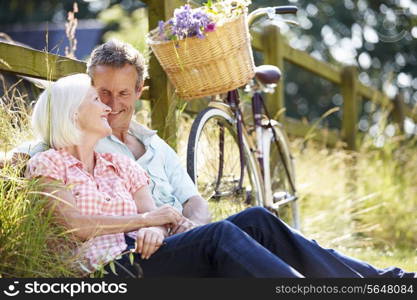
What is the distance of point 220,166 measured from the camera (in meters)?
4.16

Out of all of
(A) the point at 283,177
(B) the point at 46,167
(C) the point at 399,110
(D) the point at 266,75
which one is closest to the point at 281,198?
(A) the point at 283,177

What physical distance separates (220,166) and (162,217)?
1.35m

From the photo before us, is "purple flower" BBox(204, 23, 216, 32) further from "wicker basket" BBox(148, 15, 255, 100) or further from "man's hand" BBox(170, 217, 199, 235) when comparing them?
"man's hand" BBox(170, 217, 199, 235)

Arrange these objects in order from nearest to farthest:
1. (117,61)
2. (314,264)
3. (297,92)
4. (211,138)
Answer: (314,264) < (117,61) < (211,138) < (297,92)

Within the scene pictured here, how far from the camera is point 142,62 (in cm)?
337

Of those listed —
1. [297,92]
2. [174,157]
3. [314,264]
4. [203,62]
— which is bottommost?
[297,92]

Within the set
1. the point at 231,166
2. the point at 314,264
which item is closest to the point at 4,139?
the point at 314,264

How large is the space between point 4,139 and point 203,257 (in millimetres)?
861

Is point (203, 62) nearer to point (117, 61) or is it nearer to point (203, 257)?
point (117, 61)

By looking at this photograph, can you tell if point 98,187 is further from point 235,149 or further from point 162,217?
point 235,149

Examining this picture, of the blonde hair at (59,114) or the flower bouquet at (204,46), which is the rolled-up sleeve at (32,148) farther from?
the flower bouquet at (204,46)

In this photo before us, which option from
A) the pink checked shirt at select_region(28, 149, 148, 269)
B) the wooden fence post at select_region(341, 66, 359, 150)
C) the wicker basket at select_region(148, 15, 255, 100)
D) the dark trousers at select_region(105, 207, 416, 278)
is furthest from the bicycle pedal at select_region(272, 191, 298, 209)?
the wooden fence post at select_region(341, 66, 359, 150)

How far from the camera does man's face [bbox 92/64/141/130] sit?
10.7 feet

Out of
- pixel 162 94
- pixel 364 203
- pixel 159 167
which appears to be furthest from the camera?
pixel 364 203
